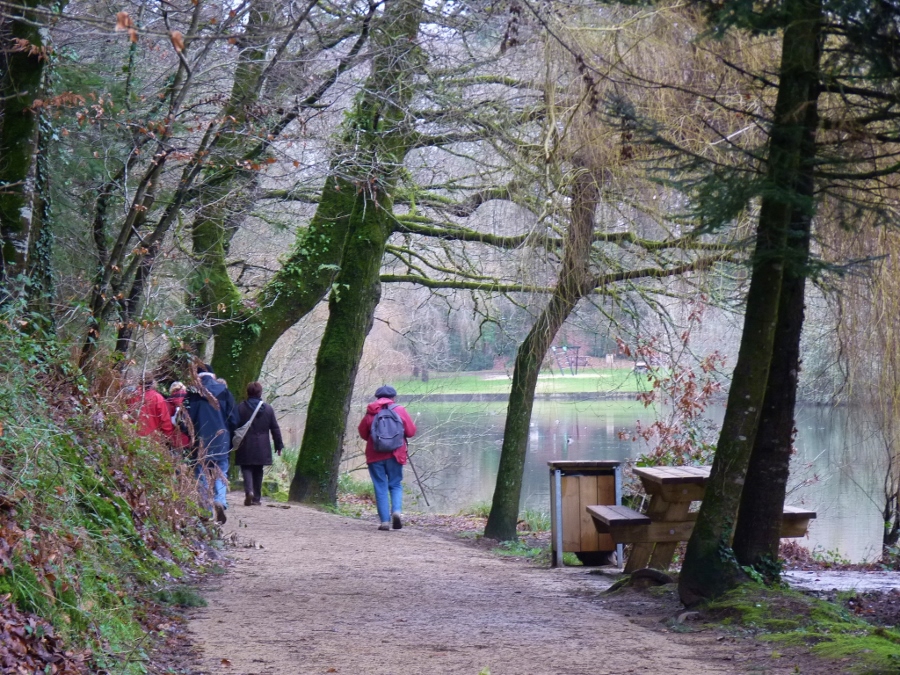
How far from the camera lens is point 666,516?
8.29 m

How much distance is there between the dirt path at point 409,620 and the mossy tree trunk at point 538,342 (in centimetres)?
323

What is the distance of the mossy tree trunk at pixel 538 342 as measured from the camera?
34.4 ft

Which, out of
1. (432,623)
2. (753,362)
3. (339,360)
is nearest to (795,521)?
(753,362)

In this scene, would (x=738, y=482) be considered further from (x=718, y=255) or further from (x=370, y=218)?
(x=370, y=218)

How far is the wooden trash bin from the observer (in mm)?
10398

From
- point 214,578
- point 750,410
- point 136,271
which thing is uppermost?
point 136,271

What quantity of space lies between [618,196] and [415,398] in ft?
53.6

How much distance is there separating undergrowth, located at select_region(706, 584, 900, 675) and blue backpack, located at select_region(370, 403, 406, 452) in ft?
19.3

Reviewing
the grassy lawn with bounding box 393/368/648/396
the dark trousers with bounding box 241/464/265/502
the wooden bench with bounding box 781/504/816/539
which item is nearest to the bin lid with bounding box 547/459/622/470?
the wooden bench with bounding box 781/504/816/539

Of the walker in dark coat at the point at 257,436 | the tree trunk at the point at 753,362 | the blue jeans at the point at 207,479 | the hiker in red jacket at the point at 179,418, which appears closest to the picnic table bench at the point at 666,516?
the tree trunk at the point at 753,362

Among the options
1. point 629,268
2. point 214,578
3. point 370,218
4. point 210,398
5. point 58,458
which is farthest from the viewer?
point 370,218

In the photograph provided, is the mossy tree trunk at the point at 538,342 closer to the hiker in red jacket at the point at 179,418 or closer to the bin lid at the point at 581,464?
the bin lid at the point at 581,464

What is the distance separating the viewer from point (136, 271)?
9836mm

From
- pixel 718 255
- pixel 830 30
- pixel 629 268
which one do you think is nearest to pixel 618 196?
pixel 718 255
